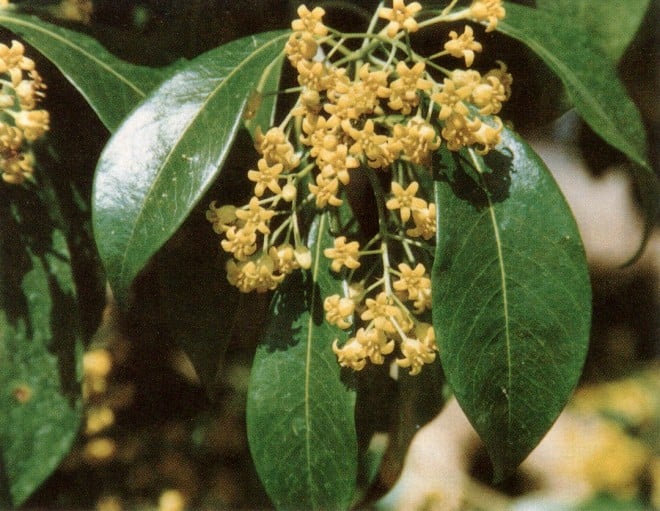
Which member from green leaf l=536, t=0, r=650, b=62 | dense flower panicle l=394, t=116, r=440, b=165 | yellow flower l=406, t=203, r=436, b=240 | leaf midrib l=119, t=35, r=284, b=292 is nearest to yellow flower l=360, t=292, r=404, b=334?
yellow flower l=406, t=203, r=436, b=240

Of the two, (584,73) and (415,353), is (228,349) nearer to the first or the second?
(415,353)

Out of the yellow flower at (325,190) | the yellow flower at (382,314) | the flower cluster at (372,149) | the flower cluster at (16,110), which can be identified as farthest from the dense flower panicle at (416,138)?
the flower cluster at (16,110)

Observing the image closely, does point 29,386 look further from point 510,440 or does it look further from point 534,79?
point 534,79

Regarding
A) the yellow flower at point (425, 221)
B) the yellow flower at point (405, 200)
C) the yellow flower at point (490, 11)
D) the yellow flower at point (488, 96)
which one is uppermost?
the yellow flower at point (490, 11)

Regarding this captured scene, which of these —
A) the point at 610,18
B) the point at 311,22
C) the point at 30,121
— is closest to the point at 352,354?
the point at 311,22

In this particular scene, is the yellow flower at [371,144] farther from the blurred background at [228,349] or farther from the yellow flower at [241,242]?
the blurred background at [228,349]
